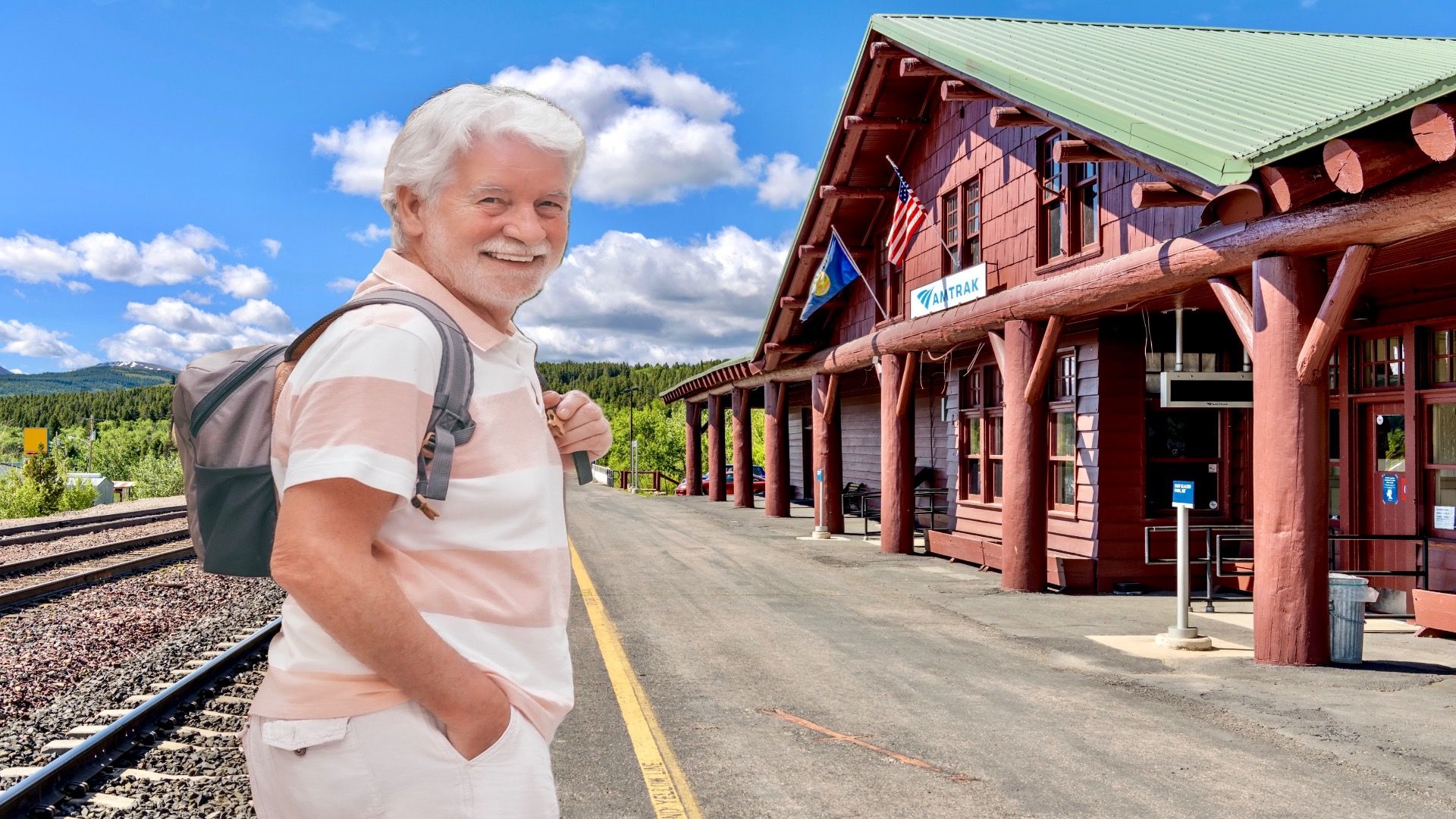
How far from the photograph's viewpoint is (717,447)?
35.6 m

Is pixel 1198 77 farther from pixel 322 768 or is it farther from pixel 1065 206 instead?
pixel 322 768

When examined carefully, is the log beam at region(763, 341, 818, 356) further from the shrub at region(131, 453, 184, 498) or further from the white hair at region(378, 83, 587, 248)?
the shrub at region(131, 453, 184, 498)

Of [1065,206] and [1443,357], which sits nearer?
[1443,357]

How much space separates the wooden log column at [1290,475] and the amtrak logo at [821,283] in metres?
11.8

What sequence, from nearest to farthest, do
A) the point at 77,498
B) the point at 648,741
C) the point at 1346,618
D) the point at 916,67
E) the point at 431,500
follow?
the point at 431,500 → the point at 648,741 → the point at 1346,618 → the point at 916,67 → the point at 77,498

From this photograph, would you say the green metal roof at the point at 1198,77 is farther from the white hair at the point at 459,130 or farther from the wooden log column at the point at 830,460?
the wooden log column at the point at 830,460

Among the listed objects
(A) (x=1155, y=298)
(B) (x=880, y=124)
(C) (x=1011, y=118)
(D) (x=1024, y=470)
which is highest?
(B) (x=880, y=124)

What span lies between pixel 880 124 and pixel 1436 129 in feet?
38.7

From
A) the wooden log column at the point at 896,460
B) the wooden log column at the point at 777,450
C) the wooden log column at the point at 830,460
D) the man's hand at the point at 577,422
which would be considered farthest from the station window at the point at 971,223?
the man's hand at the point at 577,422

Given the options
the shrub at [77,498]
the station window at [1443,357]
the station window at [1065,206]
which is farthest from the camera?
the shrub at [77,498]

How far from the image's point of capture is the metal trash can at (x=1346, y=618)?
29.2 ft

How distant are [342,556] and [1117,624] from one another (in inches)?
428

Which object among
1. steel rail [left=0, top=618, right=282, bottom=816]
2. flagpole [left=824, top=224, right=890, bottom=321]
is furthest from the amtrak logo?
steel rail [left=0, top=618, right=282, bottom=816]

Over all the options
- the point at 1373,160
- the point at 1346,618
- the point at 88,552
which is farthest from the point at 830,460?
the point at 1373,160
